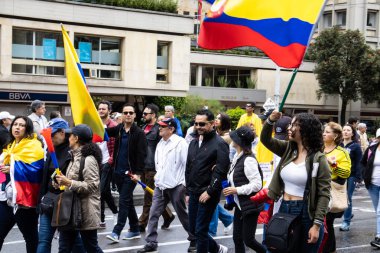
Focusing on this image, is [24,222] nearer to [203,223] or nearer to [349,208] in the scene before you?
[203,223]

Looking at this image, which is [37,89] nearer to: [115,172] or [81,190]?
[115,172]

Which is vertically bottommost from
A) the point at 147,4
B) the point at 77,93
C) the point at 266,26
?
the point at 77,93

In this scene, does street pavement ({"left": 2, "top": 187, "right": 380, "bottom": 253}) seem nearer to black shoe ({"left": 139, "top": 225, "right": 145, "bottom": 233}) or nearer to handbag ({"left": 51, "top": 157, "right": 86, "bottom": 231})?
black shoe ({"left": 139, "top": 225, "right": 145, "bottom": 233})

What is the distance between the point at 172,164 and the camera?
352 inches

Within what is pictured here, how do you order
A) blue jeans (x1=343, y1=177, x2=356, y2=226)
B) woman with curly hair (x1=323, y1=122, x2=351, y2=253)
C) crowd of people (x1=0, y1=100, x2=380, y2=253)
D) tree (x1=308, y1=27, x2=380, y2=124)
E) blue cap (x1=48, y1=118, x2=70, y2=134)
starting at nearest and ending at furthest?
crowd of people (x1=0, y1=100, x2=380, y2=253), blue cap (x1=48, y1=118, x2=70, y2=134), woman with curly hair (x1=323, y1=122, x2=351, y2=253), blue jeans (x1=343, y1=177, x2=356, y2=226), tree (x1=308, y1=27, x2=380, y2=124)

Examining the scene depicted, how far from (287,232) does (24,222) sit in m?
3.00

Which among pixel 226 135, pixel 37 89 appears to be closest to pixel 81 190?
pixel 226 135

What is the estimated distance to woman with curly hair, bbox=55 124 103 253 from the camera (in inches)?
256

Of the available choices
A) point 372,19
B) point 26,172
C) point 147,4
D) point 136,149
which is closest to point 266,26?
point 26,172

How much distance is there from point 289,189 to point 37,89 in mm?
23345

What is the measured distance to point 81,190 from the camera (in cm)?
643

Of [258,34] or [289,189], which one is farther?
[258,34]

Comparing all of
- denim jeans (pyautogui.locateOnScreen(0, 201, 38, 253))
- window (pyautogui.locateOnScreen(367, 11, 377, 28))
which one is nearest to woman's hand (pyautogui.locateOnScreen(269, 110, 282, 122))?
denim jeans (pyautogui.locateOnScreen(0, 201, 38, 253))

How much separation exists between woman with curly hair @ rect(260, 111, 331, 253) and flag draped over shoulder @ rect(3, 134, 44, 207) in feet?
8.59
